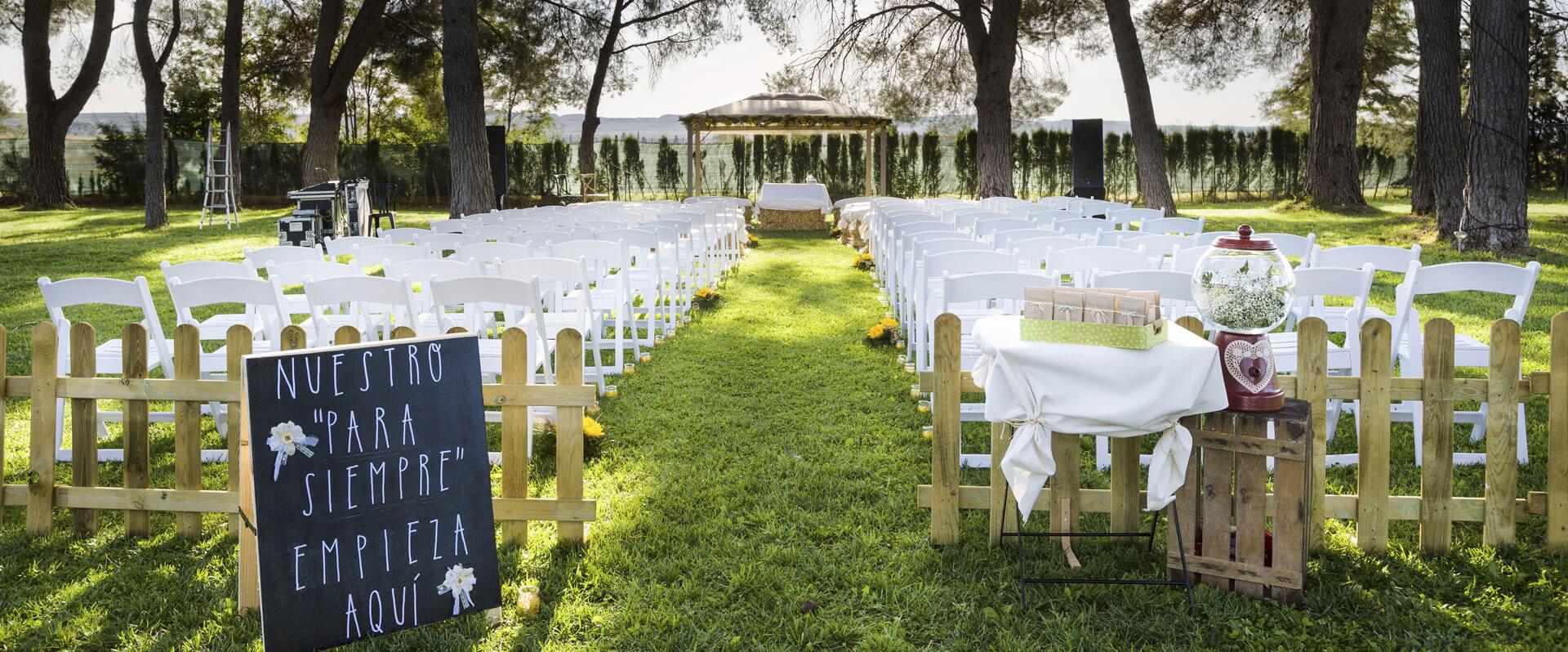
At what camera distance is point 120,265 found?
463 inches

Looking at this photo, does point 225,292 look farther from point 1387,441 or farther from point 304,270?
point 1387,441

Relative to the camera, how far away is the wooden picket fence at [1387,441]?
9.78 feet

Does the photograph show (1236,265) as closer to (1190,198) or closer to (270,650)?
(270,650)

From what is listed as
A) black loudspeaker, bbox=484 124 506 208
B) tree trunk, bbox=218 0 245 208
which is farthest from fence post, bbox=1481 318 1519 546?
tree trunk, bbox=218 0 245 208

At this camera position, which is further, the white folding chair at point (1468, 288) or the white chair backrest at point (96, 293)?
the white chair backrest at point (96, 293)

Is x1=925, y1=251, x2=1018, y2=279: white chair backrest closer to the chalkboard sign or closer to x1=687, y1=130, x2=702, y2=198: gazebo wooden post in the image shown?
the chalkboard sign

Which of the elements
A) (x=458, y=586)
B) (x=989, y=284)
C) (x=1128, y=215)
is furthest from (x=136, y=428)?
(x=1128, y=215)

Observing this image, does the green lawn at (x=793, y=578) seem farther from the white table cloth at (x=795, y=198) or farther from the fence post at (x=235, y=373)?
the white table cloth at (x=795, y=198)

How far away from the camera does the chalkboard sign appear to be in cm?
255

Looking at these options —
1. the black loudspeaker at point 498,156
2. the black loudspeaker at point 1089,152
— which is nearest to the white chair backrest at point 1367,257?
the black loudspeaker at point 1089,152

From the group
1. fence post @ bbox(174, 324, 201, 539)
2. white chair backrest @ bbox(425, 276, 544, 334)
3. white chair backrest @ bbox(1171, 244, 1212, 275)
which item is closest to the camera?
fence post @ bbox(174, 324, 201, 539)

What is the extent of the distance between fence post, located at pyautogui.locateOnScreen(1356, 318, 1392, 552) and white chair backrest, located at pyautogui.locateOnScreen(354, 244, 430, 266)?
466 cm

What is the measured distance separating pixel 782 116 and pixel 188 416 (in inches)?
726

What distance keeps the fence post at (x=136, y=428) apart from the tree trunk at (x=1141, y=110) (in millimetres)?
15968
